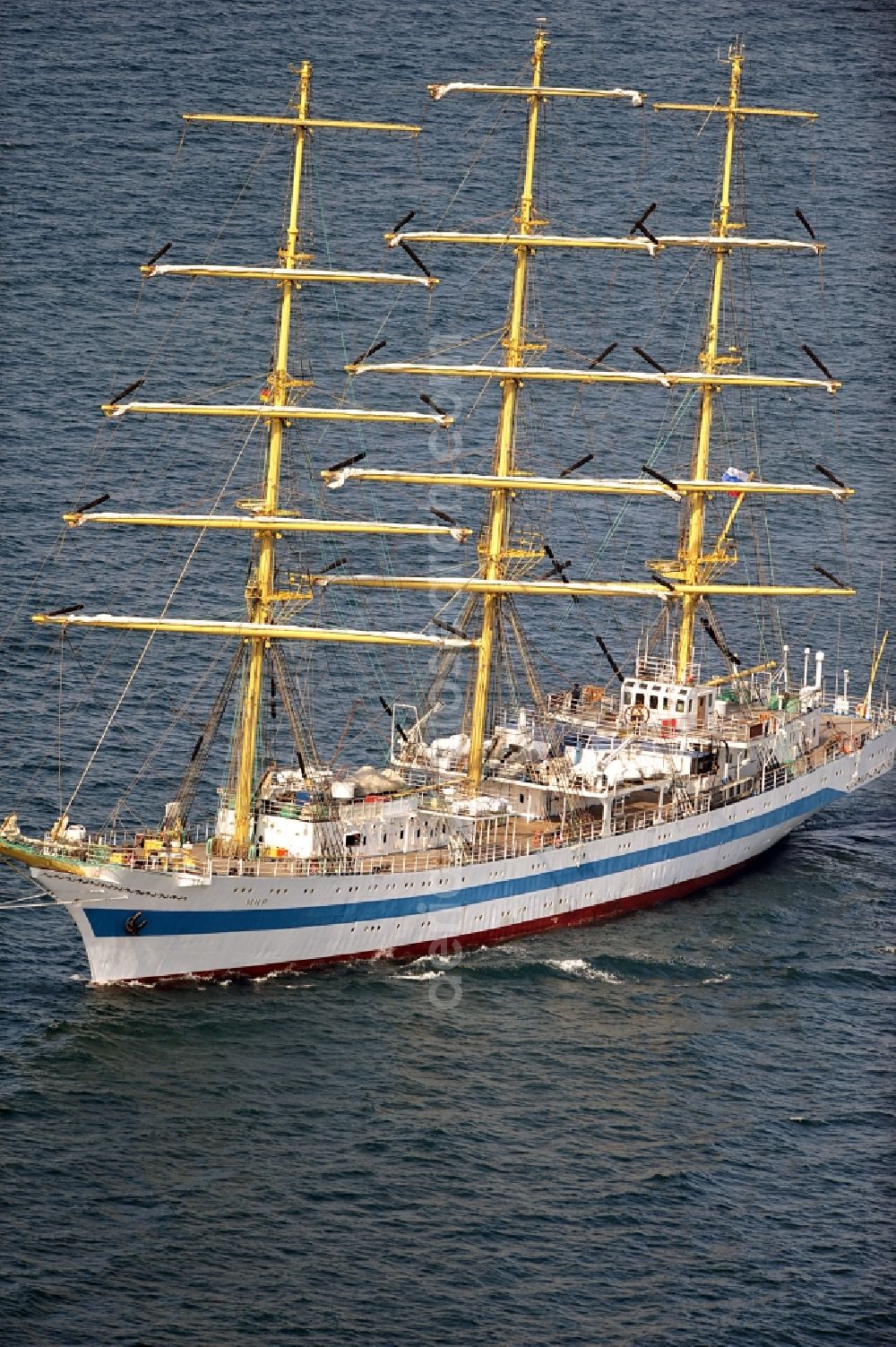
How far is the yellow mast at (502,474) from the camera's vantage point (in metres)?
111

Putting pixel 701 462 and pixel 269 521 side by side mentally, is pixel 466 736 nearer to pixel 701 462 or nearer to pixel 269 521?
pixel 269 521

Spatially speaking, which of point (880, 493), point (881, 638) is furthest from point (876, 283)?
point (881, 638)

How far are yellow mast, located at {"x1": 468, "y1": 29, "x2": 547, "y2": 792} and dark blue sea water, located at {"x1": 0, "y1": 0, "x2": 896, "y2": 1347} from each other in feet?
18.9

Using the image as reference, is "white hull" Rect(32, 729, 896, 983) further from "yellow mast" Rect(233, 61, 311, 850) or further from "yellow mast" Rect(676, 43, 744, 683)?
"yellow mast" Rect(676, 43, 744, 683)

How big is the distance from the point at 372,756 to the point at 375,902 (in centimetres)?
1713

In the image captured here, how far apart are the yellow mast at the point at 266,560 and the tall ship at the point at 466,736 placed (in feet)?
0.38

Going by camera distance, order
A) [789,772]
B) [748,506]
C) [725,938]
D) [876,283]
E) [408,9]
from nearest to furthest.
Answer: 1. [725,938]
2. [789,772]
3. [748,506]
4. [876,283]
5. [408,9]

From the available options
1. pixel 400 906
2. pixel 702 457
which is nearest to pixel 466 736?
pixel 400 906

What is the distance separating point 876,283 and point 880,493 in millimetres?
23395

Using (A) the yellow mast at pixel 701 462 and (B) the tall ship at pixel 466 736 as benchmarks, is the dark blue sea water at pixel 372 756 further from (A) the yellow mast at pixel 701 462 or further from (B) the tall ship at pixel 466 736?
(A) the yellow mast at pixel 701 462

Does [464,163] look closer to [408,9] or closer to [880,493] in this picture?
[408,9]

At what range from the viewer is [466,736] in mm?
113625

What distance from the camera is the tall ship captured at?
101 meters

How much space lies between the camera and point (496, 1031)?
9756 cm
